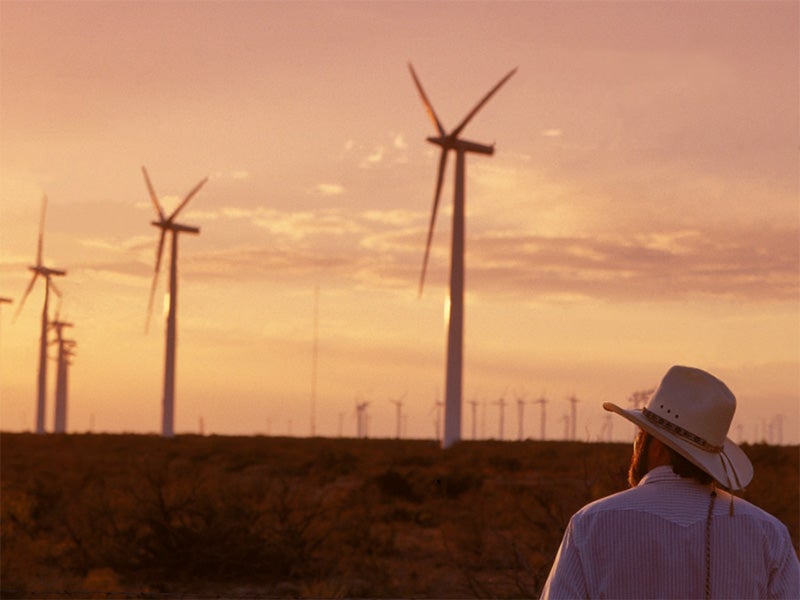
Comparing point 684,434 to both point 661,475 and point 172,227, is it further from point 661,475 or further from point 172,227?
point 172,227

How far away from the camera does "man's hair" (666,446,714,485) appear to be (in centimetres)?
401

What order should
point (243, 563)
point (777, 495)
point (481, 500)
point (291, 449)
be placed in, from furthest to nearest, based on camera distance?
point (291, 449), point (481, 500), point (777, 495), point (243, 563)

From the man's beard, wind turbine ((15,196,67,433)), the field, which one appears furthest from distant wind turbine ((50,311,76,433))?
the man's beard

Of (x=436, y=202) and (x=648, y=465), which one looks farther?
(x=436, y=202)

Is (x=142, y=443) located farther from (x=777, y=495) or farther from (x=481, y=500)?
(x=777, y=495)

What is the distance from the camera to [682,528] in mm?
3887

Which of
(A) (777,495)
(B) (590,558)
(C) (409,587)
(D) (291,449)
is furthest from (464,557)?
(D) (291,449)

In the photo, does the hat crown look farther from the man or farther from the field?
the field

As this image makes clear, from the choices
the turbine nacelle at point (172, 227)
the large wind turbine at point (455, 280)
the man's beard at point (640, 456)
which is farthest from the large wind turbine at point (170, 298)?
the man's beard at point (640, 456)

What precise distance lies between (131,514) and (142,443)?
42.5m

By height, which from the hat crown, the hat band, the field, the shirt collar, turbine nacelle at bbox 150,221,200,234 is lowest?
the field

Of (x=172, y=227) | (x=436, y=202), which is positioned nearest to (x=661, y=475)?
(x=436, y=202)

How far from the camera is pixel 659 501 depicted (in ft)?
12.9

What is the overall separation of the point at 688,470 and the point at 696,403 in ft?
0.69
